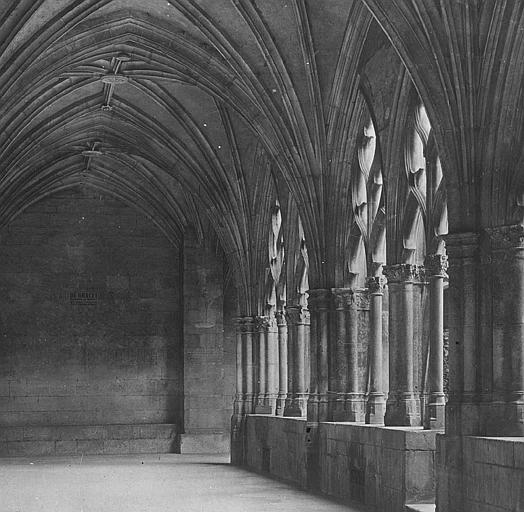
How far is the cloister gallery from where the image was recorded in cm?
1131

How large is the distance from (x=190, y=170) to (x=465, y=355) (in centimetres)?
1300

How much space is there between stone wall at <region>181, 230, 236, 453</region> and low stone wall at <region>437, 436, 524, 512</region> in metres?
16.6

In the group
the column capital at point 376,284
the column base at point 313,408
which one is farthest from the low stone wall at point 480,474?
the column base at point 313,408

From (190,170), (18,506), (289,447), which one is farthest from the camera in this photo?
(190,170)

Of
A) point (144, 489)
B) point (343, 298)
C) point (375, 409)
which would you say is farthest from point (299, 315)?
point (375, 409)

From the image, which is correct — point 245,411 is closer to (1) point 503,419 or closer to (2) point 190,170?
(2) point 190,170

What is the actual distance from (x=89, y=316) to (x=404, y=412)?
619 inches

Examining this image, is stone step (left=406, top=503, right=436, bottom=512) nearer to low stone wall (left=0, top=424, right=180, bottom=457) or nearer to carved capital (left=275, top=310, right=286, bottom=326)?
carved capital (left=275, top=310, right=286, bottom=326)

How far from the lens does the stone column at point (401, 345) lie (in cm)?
1422

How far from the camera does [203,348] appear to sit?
92.1 feet

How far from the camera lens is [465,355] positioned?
1136cm

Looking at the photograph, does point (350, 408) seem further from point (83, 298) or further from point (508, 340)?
point (83, 298)

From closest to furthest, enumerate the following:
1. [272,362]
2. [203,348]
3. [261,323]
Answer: [272,362] < [261,323] < [203,348]

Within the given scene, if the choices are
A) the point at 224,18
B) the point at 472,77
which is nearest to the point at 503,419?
the point at 472,77
